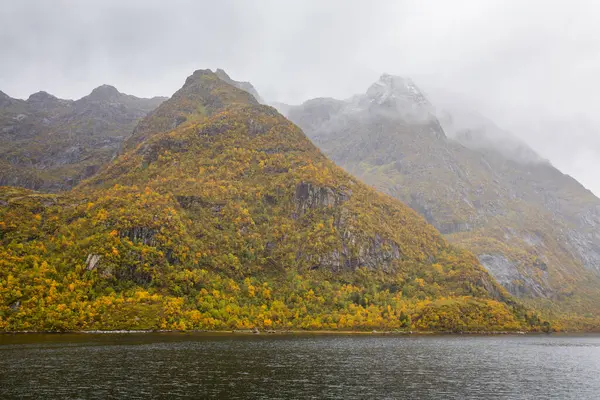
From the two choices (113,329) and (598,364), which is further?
(113,329)

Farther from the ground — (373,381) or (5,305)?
(5,305)

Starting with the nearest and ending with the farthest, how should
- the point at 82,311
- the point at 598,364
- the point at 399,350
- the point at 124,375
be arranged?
the point at 124,375, the point at 598,364, the point at 399,350, the point at 82,311

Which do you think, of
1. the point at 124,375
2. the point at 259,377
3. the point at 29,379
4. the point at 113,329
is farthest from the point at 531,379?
the point at 113,329

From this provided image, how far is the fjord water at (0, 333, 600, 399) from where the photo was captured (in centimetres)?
7419

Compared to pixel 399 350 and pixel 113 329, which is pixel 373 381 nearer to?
pixel 399 350

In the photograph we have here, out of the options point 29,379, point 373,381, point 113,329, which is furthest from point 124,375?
point 113,329

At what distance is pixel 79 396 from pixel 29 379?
1776cm

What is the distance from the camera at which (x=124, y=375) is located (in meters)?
84.1

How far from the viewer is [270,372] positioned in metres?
93.2

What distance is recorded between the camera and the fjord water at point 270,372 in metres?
74.2

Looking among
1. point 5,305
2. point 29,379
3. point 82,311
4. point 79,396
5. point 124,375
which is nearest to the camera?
point 79,396

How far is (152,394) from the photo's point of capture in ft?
229

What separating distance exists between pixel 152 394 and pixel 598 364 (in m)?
125

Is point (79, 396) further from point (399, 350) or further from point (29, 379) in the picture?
point (399, 350)
